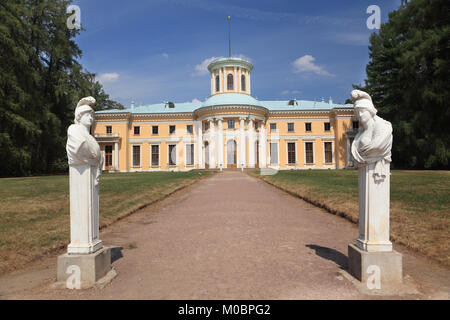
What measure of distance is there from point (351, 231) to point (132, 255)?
4.55 meters

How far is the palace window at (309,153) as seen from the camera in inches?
1885

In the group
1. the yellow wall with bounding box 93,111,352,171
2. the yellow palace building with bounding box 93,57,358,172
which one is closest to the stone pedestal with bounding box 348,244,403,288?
the yellow palace building with bounding box 93,57,358,172

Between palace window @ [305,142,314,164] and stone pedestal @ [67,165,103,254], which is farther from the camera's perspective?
palace window @ [305,142,314,164]

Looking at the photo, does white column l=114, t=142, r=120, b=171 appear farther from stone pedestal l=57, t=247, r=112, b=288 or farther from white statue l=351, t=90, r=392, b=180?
white statue l=351, t=90, r=392, b=180

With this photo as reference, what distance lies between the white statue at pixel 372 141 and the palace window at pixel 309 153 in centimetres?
4564

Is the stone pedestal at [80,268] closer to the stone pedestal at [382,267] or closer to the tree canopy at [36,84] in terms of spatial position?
the stone pedestal at [382,267]

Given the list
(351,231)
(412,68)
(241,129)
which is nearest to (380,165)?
(351,231)

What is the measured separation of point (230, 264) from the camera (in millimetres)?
4125

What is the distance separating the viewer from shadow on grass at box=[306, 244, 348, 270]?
422cm

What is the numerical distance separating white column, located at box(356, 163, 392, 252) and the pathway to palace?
522 millimetres

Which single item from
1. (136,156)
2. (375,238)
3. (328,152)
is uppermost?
(328,152)

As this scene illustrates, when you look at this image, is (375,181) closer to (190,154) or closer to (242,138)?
(242,138)

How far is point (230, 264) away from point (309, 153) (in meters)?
46.1

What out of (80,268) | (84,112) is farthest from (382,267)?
(84,112)
